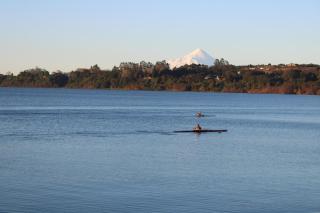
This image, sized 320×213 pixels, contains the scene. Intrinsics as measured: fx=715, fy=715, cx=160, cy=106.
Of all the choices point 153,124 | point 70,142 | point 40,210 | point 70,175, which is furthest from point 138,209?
point 153,124

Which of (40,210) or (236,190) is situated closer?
(40,210)

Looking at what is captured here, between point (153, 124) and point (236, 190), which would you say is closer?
point (236, 190)

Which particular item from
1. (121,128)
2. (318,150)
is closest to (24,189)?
(318,150)

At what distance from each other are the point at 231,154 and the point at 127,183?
15.6 meters

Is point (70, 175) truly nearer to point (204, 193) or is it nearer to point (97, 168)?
point (97, 168)

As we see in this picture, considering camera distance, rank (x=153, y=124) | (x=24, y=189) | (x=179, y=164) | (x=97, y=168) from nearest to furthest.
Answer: (x=24, y=189), (x=97, y=168), (x=179, y=164), (x=153, y=124)

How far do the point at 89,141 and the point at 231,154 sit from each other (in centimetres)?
1269

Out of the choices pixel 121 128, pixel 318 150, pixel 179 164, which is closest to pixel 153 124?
pixel 121 128

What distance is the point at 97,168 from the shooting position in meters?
38.0

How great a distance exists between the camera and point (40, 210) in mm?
26562

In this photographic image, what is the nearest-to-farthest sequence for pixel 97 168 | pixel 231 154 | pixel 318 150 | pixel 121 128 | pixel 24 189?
pixel 24 189
pixel 97 168
pixel 231 154
pixel 318 150
pixel 121 128

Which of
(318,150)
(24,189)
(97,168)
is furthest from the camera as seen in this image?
(318,150)

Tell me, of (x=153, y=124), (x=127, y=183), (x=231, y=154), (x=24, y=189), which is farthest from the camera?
(x=153, y=124)

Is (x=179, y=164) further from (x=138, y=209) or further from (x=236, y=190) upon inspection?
(x=138, y=209)
